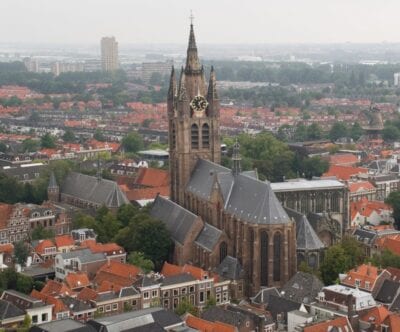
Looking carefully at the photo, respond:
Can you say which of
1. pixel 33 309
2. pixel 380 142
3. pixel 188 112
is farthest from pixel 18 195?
pixel 380 142

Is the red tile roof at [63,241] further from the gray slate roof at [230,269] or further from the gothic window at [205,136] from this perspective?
the gothic window at [205,136]

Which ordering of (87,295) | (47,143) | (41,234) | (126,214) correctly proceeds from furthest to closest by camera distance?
(47,143) < (126,214) < (41,234) < (87,295)

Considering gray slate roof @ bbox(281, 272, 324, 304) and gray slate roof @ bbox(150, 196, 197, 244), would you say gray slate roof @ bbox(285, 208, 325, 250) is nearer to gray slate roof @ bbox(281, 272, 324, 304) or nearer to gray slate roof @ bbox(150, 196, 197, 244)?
gray slate roof @ bbox(281, 272, 324, 304)

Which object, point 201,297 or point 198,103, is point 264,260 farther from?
point 198,103

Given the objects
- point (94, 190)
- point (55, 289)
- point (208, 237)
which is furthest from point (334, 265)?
point (94, 190)

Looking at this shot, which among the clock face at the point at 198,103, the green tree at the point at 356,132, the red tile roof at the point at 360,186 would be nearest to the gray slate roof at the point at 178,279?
the clock face at the point at 198,103

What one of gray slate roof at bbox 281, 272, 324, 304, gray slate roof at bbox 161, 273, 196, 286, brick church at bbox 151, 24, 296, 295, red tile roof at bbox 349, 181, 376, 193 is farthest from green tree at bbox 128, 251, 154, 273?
Result: red tile roof at bbox 349, 181, 376, 193

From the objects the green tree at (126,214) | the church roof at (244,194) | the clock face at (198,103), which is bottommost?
the green tree at (126,214)

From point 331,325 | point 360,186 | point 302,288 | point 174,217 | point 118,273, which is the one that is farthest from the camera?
point 360,186
